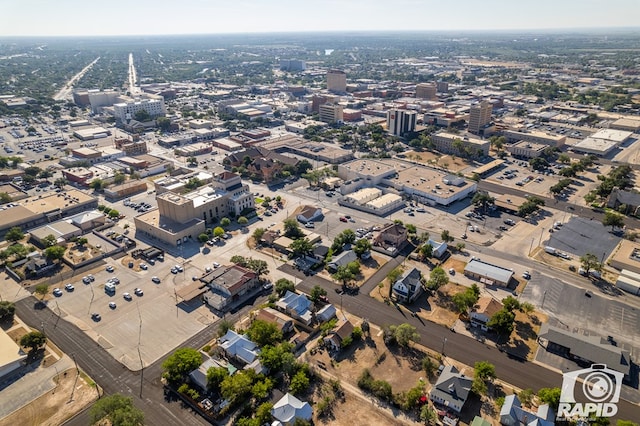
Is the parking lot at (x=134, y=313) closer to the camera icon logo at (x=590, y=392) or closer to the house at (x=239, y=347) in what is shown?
the house at (x=239, y=347)

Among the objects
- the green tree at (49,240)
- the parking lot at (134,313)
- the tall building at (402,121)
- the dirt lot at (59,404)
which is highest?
the tall building at (402,121)

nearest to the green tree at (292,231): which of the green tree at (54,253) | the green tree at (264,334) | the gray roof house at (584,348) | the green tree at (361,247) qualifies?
the green tree at (361,247)

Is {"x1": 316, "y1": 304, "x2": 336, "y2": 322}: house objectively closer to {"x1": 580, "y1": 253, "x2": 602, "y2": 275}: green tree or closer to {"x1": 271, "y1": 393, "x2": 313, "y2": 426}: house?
{"x1": 271, "y1": 393, "x2": 313, "y2": 426}: house

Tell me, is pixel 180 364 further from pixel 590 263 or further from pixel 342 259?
pixel 590 263

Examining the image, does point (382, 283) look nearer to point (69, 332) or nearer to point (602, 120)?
point (69, 332)

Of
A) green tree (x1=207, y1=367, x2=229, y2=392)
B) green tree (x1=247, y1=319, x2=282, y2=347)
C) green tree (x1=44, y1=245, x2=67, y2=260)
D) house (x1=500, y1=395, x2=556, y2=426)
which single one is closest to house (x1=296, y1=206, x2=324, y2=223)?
green tree (x1=247, y1=319, x2=282, y2=347)

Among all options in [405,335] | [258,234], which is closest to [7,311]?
[258,234]

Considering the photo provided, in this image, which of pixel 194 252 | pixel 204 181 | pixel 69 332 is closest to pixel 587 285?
pixel 194 252

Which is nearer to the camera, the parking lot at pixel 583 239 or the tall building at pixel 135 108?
the parking lot at pixel 583 239
